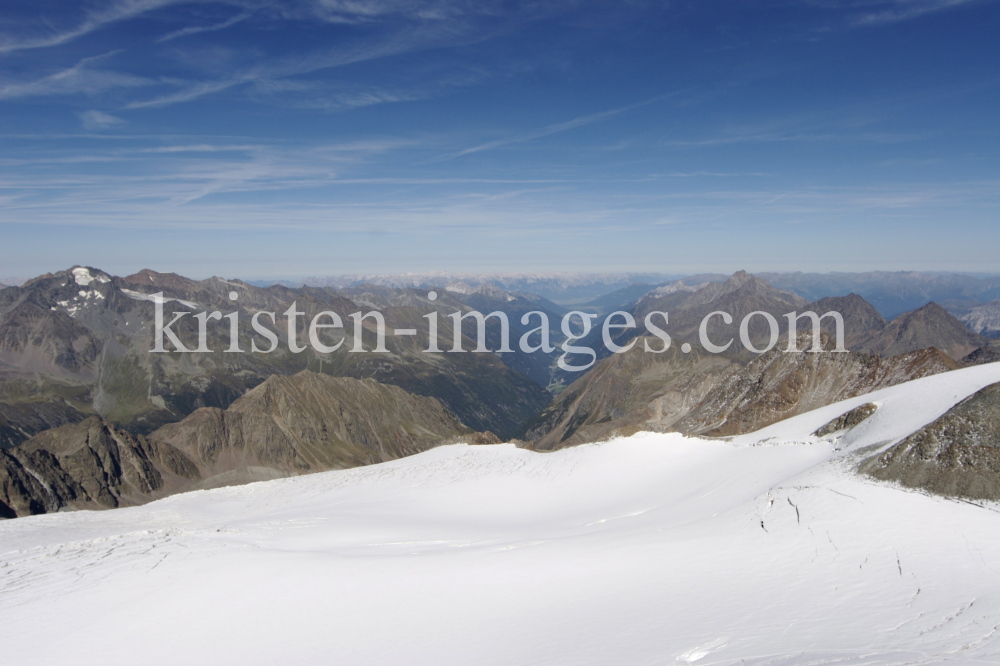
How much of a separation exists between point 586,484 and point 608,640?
22.7 m

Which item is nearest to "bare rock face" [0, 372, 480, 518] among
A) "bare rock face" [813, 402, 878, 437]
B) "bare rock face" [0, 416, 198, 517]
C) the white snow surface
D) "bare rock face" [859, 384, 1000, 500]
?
"bare rock face" [0, 416, 198, 517]

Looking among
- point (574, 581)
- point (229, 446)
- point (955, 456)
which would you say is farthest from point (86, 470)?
point (955, 456)

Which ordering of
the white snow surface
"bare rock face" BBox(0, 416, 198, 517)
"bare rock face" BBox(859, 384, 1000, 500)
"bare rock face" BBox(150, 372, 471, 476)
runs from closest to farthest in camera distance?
the white snow surface, "bare rock face" BBox(859, 384, 1000, 500), "bare rock face" BBox(0, 416, 198, 517), "bare rock face" BBox(150, 372, 471, 476)

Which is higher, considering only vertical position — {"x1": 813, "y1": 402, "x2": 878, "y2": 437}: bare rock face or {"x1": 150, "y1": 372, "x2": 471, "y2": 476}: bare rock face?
{"x1": 813, "y1": 402, "x2": 878, "y2": 437}: bare rock face

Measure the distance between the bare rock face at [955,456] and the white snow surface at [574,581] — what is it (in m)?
1.07

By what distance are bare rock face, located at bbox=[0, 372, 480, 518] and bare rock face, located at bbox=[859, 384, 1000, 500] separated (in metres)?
54.9

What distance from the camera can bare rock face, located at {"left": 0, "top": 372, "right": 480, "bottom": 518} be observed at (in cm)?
10225

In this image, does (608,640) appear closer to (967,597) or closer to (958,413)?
(967,597)

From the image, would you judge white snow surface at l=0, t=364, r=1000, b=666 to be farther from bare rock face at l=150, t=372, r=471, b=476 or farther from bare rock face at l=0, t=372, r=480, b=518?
bare rock face at l=150, t=372, r=471, b=476

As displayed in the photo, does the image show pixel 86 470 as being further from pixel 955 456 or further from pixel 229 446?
pixel 955 456

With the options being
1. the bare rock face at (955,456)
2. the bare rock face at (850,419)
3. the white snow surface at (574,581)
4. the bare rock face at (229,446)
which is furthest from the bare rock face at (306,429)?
the bare rock face at (955,456)

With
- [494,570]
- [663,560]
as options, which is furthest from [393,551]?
[663,560]

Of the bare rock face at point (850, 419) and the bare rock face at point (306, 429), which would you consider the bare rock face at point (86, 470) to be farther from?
the bare rock face at point (850, 419)

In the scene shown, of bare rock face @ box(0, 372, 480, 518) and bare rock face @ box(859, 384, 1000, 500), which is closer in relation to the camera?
bare rock face @ box(859, 384, 1000, 500)
